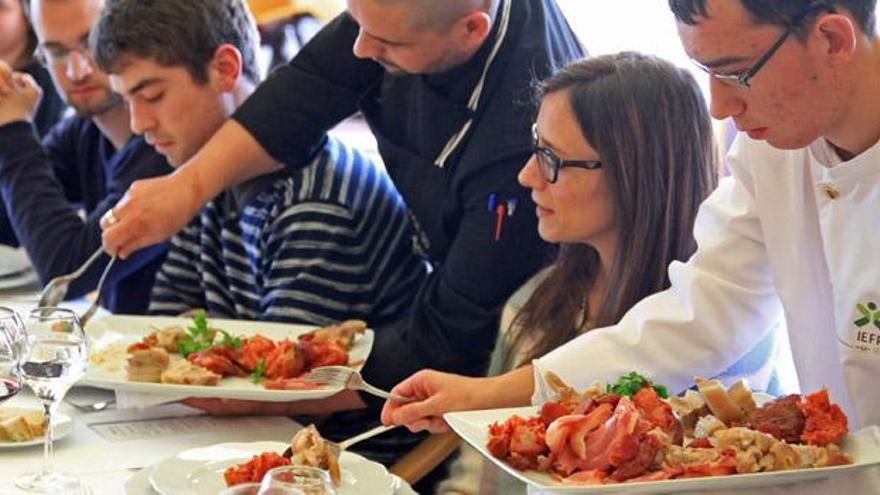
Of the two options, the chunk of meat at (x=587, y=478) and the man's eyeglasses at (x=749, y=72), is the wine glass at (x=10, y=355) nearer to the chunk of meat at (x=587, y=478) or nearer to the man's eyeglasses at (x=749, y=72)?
the chunk of meat at (x=587, y=478)

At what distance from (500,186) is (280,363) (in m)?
0.45

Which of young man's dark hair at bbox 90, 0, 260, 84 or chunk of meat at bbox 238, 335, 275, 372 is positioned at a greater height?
young man's dark hair at bbox 90, 0, 260, 84

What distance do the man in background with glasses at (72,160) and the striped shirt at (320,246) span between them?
345mm

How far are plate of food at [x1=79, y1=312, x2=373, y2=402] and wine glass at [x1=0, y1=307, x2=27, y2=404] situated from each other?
0.28m

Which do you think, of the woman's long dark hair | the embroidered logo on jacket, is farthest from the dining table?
the embroidered logo on jacket

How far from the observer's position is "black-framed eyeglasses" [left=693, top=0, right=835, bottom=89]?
1.59 meters

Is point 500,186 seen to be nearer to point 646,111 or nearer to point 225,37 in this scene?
point 646,111

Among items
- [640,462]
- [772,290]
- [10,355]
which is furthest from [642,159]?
[10,355]

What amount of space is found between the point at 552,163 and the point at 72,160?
1.77m

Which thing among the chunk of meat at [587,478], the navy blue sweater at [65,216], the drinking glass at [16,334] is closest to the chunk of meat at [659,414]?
the chunk of meat at [587,478]

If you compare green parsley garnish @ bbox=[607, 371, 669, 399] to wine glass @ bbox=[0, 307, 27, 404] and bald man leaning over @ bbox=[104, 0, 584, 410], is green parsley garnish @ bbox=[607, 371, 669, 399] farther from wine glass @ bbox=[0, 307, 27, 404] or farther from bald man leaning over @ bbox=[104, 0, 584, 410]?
wine glass @ bbox=[0, 307, 27, 404]

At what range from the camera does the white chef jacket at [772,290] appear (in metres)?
Answer: 1.73

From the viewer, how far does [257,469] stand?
1646 mm

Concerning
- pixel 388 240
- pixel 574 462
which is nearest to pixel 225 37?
pixel 388 240
